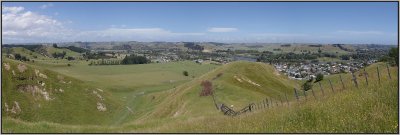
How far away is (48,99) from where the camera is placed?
10175 centimetres

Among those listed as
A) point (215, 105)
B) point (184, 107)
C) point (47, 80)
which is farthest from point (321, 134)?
point (47, 80)

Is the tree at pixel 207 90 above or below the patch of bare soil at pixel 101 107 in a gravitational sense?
above

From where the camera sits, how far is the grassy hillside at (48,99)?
92562mm

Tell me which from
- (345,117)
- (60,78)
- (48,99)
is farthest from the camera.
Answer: (60,78)

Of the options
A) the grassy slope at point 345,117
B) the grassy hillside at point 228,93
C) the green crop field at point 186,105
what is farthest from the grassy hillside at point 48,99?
the grassy slope at point 345,117

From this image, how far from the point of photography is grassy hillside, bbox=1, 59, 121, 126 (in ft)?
304

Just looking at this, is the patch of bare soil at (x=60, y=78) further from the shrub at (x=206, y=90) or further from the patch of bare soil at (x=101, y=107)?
the shrub at (x=206, y=90)

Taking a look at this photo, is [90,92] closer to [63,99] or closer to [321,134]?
[63,99]

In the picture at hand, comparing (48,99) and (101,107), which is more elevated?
(48,99)

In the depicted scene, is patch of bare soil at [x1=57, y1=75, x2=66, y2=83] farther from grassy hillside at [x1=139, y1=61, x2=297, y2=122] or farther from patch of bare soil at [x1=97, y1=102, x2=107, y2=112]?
grassy hillside at [x1=139, y1=61, x2=297, y2=122]

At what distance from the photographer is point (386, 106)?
42.6ft

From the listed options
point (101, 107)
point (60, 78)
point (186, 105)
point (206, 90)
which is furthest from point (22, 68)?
point (186, 105)

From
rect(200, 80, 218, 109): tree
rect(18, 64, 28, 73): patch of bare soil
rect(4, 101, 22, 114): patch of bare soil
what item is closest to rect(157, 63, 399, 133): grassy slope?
rect(200, 80, 218, 109): tree

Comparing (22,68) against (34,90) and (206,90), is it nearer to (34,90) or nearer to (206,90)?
(34,90)
